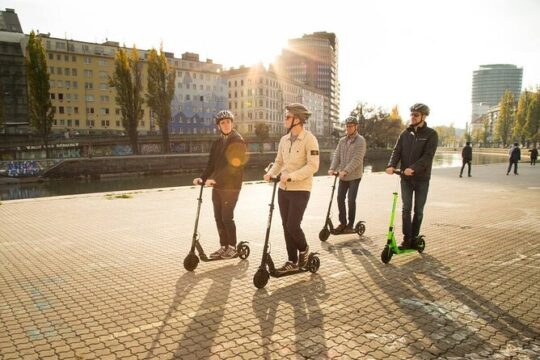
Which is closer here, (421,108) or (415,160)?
(421,108)

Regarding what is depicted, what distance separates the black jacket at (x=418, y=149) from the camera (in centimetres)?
603

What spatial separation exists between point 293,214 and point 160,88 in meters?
52.8

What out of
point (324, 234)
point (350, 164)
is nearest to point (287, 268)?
point (324, 234)

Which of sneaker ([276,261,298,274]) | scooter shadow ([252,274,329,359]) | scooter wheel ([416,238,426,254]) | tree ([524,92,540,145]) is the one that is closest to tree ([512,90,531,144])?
tree ([524,92,540,145])

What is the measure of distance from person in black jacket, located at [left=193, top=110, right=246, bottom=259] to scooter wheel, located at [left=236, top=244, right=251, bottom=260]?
11 centimetres

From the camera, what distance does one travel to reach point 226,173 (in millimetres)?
5848

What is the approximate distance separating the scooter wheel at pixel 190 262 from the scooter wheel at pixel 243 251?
0.76 metres

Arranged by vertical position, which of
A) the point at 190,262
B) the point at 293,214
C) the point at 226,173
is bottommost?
the point at 190,262

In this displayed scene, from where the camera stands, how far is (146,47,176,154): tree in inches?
2098

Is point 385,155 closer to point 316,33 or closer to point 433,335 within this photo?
point 433,335

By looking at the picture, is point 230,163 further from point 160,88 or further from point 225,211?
point 160,88

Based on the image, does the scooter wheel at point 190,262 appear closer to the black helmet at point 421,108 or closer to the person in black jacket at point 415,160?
the person in black jacket at point 415,160

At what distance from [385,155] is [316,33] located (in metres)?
111

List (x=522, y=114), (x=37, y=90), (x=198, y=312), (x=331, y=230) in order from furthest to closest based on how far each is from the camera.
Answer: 1. (x=522, y=114)
2. (x=37, y=90)
3. (x=331, y=230)
4. (x=198, y=312)
